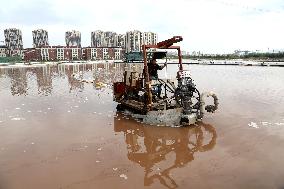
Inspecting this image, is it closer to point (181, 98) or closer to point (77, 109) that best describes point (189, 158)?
point (181, 98)

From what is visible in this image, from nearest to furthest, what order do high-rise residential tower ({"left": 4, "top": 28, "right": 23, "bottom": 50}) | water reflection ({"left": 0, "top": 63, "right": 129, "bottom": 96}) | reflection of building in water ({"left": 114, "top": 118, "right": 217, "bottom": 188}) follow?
reflection of building in water ({"left": 114, "top": 118, "right": 217, "bottom": 188}) < water reflection ({"left": 0, "top": 63, "right": 129, "bottom": 96}) < high-rise residential tower ({"left": 4, "top": 28, "right": 23, "bottom": 50})

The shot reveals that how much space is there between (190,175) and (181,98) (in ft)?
18.5

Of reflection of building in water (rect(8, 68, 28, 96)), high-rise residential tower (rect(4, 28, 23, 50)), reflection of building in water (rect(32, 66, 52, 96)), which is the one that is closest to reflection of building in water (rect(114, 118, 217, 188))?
reflection of building in water (rect(32, 66, 52, 96))

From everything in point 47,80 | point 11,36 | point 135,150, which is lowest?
point 135,150

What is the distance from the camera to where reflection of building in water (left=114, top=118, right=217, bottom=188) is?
970 centimetres

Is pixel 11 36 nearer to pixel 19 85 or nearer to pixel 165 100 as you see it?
pixel 19 85

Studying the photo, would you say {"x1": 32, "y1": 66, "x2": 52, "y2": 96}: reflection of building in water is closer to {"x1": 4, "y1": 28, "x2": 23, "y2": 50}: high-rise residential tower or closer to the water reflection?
the water reflection

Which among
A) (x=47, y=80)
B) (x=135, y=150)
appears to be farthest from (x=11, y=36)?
(x=135, y=150)

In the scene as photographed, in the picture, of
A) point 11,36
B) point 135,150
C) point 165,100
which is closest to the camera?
point 135,150

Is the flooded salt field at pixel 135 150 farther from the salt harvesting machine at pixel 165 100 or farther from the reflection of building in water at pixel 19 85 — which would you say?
the reflection of building in water at pixel 19 85

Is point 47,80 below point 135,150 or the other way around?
the other way around

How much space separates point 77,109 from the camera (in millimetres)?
19125

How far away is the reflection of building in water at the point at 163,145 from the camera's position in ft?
31.8

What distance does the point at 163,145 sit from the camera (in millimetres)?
12266
